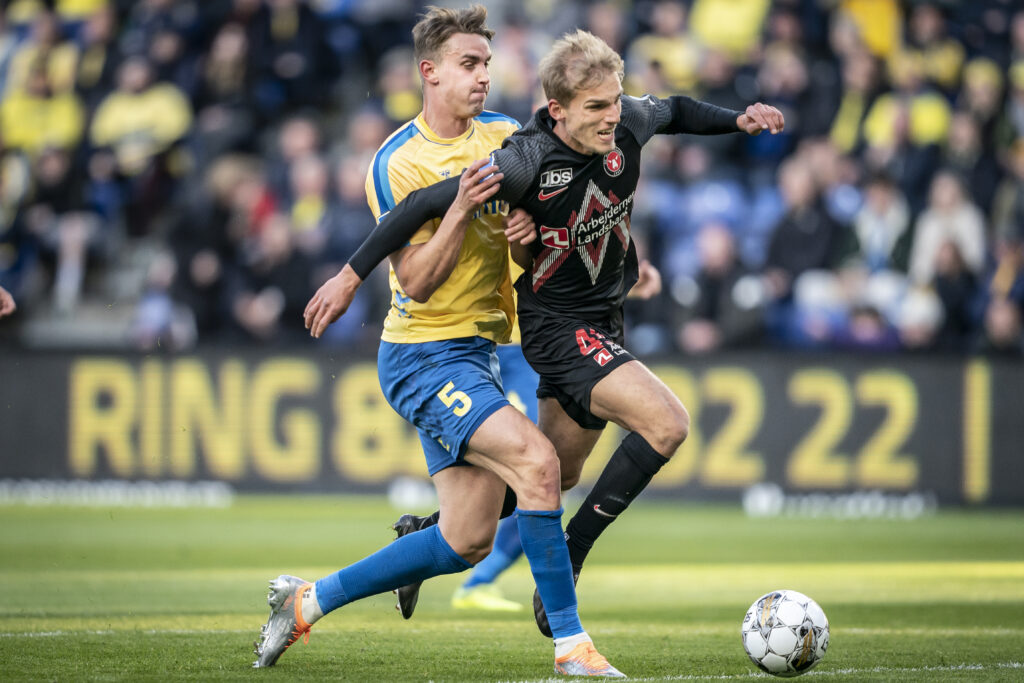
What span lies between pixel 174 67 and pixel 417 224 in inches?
448

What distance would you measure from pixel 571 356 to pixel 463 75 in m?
1.29

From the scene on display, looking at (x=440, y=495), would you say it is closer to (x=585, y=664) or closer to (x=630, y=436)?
(x=630, y=436)

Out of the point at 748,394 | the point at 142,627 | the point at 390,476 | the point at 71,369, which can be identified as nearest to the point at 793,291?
the point at 748,394

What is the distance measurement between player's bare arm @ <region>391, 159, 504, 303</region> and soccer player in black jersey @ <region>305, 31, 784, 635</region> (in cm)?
9

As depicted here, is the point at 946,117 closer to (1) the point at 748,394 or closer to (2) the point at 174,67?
(1) the point at 748,394

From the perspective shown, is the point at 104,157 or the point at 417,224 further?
the point at 104,157

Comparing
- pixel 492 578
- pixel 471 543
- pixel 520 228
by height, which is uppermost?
pixel 520 228

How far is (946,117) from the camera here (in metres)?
15.2

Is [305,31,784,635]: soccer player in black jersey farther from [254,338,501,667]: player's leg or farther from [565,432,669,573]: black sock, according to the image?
[254,338,501,667]: player's leg

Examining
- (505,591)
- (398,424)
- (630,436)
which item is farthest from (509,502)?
(398,424)

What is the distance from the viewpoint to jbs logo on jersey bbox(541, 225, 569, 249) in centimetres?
600

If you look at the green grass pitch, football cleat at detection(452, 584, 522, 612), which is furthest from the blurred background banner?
football cleat at detection(452, 584, 522, 612)

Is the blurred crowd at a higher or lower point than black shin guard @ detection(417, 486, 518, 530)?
higher

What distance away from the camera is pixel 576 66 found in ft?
18.9
